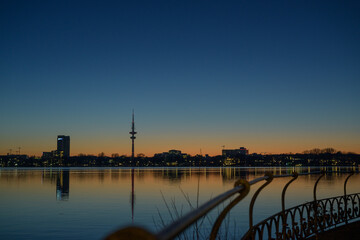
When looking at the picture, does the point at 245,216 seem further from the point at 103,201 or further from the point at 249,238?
the point at 249,238

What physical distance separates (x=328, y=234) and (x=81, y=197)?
136 ft

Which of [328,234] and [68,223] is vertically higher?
[328,234]

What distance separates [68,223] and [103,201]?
14.3 metres

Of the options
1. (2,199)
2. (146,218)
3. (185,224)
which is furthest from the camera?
(2,199)

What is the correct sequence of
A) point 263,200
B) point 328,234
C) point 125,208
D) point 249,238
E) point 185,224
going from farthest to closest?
point 263,200
point 125,208
point 328,234
point 249,238
point 185,224

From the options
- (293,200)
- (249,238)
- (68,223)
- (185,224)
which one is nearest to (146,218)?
(68,223)

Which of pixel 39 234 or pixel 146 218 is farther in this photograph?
pixel 146 218

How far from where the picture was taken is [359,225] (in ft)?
34.9

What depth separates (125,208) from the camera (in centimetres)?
A: 3738

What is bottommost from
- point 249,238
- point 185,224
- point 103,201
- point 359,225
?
point 103,201

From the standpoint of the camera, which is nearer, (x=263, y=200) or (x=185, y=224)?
(x=185, y=224)

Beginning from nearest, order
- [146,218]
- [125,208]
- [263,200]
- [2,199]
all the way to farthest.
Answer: [146,218] < [125,208] < [263,200] < [2,199]

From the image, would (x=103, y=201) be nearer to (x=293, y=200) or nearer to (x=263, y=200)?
(x=263, y=200)

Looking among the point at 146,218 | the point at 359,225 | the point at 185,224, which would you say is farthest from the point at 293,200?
the point at 185,224
